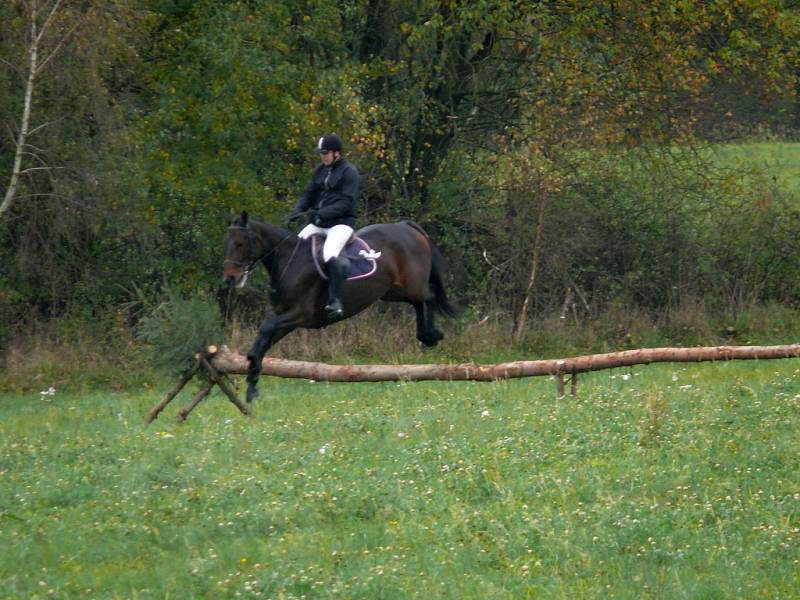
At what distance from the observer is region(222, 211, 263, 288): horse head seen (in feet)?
51.5

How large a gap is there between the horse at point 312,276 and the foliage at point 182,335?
777 mm

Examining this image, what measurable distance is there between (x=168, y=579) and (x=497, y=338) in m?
14.7

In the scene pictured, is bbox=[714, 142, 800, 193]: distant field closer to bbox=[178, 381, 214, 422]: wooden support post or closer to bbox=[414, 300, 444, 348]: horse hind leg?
bbox=[414, 300, 444, 348]: horse hind leg

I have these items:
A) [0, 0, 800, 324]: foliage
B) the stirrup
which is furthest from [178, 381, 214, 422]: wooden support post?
[0, 0, 800, 324]: foliage

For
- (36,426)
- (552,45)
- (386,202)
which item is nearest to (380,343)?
(386,202)

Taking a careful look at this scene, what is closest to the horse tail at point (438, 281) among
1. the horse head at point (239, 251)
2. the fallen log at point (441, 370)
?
the horse head at point (239, 251)

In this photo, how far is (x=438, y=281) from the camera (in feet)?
59.8

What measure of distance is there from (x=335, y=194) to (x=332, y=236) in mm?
546

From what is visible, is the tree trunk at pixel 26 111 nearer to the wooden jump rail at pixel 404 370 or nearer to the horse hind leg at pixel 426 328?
the horse hind leg at pixel 426 328

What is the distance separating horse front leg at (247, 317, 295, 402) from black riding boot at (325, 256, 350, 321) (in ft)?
1.88

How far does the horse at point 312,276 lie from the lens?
1574cm

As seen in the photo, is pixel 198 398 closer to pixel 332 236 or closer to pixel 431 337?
pixel 332 236

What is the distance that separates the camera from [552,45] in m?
23.4

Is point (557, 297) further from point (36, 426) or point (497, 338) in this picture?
point (36, 426)
